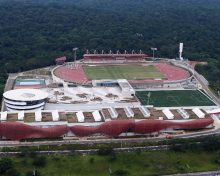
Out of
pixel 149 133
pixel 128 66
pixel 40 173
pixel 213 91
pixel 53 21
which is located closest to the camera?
pixel 40 173

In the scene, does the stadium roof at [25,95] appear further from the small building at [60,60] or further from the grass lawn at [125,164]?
the small building at [60,60]

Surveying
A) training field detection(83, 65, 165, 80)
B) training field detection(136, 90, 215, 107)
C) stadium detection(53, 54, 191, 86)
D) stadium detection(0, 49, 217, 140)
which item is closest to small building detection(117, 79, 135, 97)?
stadium detection(0, 49, 217, 140)

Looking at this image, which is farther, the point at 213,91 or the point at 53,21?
the point at 53,21

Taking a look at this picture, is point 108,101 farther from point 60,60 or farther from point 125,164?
point 60,60

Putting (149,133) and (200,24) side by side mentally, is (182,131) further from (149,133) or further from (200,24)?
(200,24)

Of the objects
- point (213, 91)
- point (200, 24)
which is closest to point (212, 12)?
point (200, 24)

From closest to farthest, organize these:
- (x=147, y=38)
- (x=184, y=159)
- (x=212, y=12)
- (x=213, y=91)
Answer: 1. (x=184, y=159)
2. (x=213, y=91)
3. (x=147, y=38)
4. (x=212, y=12)
